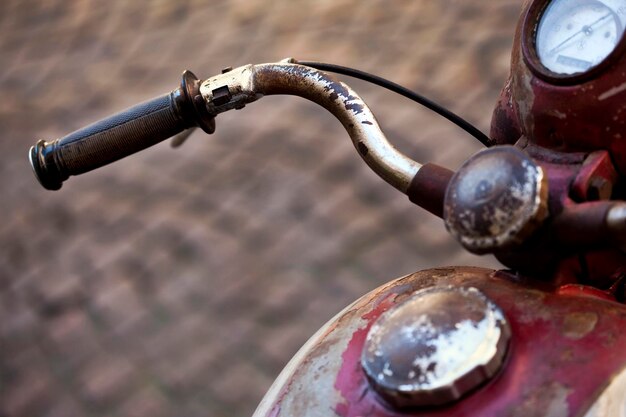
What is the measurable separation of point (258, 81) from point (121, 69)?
1975mm

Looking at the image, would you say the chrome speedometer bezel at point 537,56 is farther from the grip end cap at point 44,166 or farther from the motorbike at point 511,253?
the grip end cap at point 44,166

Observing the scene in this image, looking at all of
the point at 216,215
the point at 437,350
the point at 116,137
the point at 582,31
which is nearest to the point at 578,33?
the point at 582,31

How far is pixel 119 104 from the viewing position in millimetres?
2615

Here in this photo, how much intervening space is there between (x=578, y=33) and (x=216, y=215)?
1.56 metres

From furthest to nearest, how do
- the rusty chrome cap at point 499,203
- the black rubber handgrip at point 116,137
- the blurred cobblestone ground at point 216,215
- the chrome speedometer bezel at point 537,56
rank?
the blurred cobblestone ground at point 216,215, the black rubber handgrip at point 116,137, the chrome speedometer bezel at point 537,56, the rusty chrome cap at point 499,203

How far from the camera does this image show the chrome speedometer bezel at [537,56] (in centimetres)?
73

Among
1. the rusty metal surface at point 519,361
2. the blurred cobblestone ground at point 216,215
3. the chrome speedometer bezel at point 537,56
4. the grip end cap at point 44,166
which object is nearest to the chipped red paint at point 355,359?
the rusty metal surface at point 519,361

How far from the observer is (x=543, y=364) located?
0.65 meters

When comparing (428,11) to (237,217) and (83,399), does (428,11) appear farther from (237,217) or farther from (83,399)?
(83,399)

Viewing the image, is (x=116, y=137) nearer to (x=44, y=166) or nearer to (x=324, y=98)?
(x=44, y=166)

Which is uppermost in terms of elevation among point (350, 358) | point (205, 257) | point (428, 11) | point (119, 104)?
point (119, 104)

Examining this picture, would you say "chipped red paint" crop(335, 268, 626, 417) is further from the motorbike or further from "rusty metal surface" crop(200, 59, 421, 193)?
"rusty metal surface" crop(200, 59, 421, 193)

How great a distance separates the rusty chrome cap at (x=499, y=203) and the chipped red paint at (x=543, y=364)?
8 cm

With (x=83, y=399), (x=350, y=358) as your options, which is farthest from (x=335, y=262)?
(x=350, y=358)
